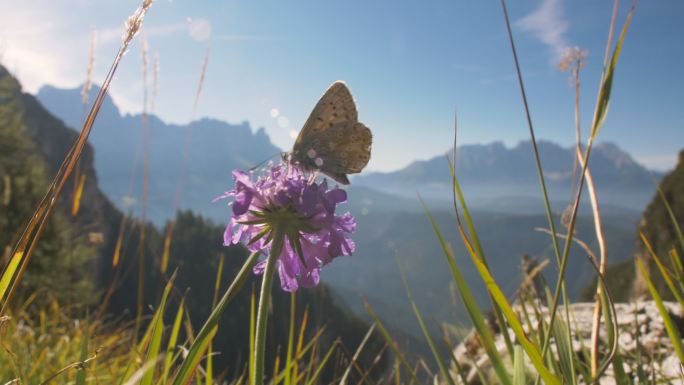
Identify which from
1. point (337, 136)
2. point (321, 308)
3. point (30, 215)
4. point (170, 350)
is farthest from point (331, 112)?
point (30, 215)

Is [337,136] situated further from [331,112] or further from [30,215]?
[30,215]

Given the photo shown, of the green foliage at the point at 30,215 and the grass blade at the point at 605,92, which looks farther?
the green foliage at the point at 30,215

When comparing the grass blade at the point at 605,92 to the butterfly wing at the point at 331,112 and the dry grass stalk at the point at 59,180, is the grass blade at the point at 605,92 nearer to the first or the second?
the dry grass stalk at the point at 59,180

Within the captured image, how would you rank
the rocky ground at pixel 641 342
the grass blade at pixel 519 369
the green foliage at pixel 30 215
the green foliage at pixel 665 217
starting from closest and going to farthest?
the grass blade at pixel 519 369 → the rocky ground at pixel 641 342 → the green foliage at pixel 30 215 → the green foliage at pixel 665 217

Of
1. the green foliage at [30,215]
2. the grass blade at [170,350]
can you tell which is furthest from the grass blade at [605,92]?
the green foliage at [30,215]

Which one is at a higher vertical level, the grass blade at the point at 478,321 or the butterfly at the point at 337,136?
the butterfly at the point at 337,136

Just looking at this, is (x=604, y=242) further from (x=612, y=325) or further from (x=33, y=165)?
(x=33, y=165)
